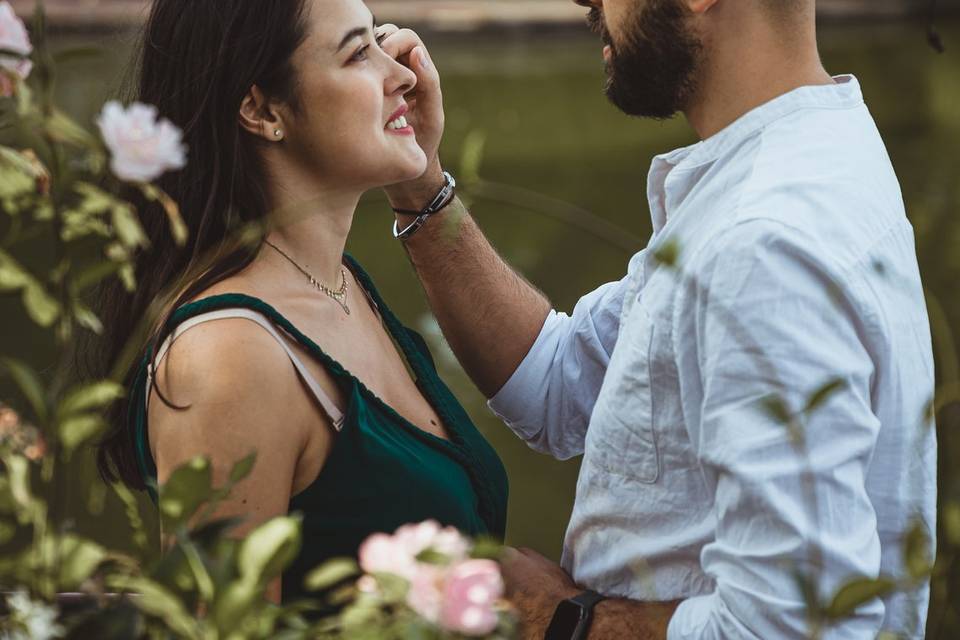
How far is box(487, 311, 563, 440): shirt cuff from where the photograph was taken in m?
2.01

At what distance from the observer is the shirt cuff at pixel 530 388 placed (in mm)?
2006

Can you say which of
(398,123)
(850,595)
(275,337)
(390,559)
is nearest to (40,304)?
(390,559)

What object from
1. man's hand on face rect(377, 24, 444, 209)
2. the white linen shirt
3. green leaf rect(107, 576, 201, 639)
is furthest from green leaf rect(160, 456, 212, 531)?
man's hand on face rect(377, 24, 444, 209)

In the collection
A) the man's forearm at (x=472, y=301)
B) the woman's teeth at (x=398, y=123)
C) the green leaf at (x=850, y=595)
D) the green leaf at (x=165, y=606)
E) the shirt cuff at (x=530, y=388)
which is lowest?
the shirt cuff at (x=530, y=388)

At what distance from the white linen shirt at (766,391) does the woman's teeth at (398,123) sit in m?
0.47

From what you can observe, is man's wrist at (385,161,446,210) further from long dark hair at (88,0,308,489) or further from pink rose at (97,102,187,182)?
pink rose at (97,102,187,182)

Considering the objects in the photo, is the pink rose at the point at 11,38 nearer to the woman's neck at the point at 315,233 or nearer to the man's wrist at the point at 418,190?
the woman's neck at the point at 315,233

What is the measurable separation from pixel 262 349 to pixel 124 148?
91 cm

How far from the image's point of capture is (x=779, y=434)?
1170 millimetres

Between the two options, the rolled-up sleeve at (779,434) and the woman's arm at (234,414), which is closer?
the rolled-up sleeve at (779,434)

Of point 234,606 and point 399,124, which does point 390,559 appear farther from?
point 399,124

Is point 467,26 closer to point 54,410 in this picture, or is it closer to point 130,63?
point 130,63

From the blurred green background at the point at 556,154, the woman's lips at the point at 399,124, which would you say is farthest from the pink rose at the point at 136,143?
the blurred green background at the point at 556,154

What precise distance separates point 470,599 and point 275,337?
103 centimetres
